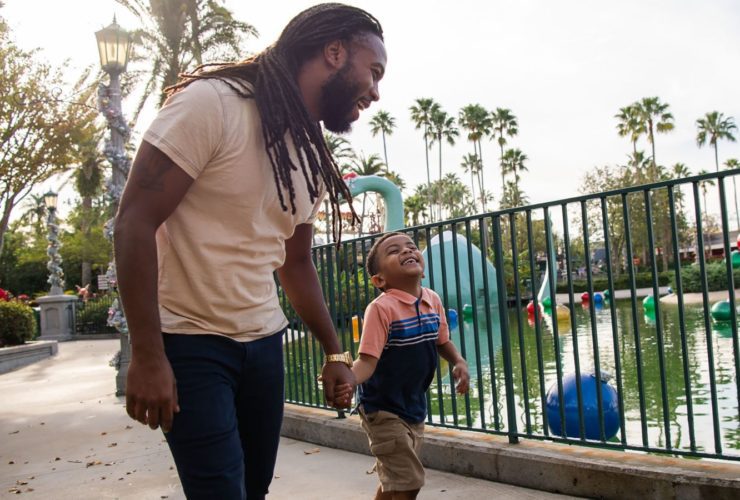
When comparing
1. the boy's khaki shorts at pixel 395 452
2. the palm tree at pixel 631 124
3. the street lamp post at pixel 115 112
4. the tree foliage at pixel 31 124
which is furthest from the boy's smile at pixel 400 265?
the palm tree at pixel 631 124

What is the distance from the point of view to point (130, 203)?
5.32ft

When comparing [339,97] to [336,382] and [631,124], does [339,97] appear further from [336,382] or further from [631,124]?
[631,124]

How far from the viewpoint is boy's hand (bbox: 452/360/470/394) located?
10.6 feet

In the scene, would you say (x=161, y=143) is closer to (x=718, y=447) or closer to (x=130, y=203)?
(x=130, y=203)

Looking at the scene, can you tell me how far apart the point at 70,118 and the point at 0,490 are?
12339 mm

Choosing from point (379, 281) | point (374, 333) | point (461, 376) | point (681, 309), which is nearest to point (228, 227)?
point (374, 333)

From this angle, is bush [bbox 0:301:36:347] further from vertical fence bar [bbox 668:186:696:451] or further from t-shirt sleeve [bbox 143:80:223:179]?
t-shirt sleeve [bbox 143:80:223:179]

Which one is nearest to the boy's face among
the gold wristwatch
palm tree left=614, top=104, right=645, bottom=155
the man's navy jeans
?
the gold wristwatch

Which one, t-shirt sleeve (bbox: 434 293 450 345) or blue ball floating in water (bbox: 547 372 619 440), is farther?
blue ball floating in water (bbox: 547 372 619 440)

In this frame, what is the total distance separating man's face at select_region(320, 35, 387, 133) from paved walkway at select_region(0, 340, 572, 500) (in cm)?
237

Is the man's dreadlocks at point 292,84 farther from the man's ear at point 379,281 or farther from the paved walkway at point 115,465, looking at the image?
the paved walkway at point 115,465

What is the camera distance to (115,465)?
16.6 ft

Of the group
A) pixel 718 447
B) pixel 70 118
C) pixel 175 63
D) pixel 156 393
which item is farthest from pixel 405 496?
pixel 175 63

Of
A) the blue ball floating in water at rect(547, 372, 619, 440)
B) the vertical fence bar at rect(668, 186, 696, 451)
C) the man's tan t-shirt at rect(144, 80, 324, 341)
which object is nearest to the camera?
the man's tan t-shirt at rect(144, 80, 324, 341)
